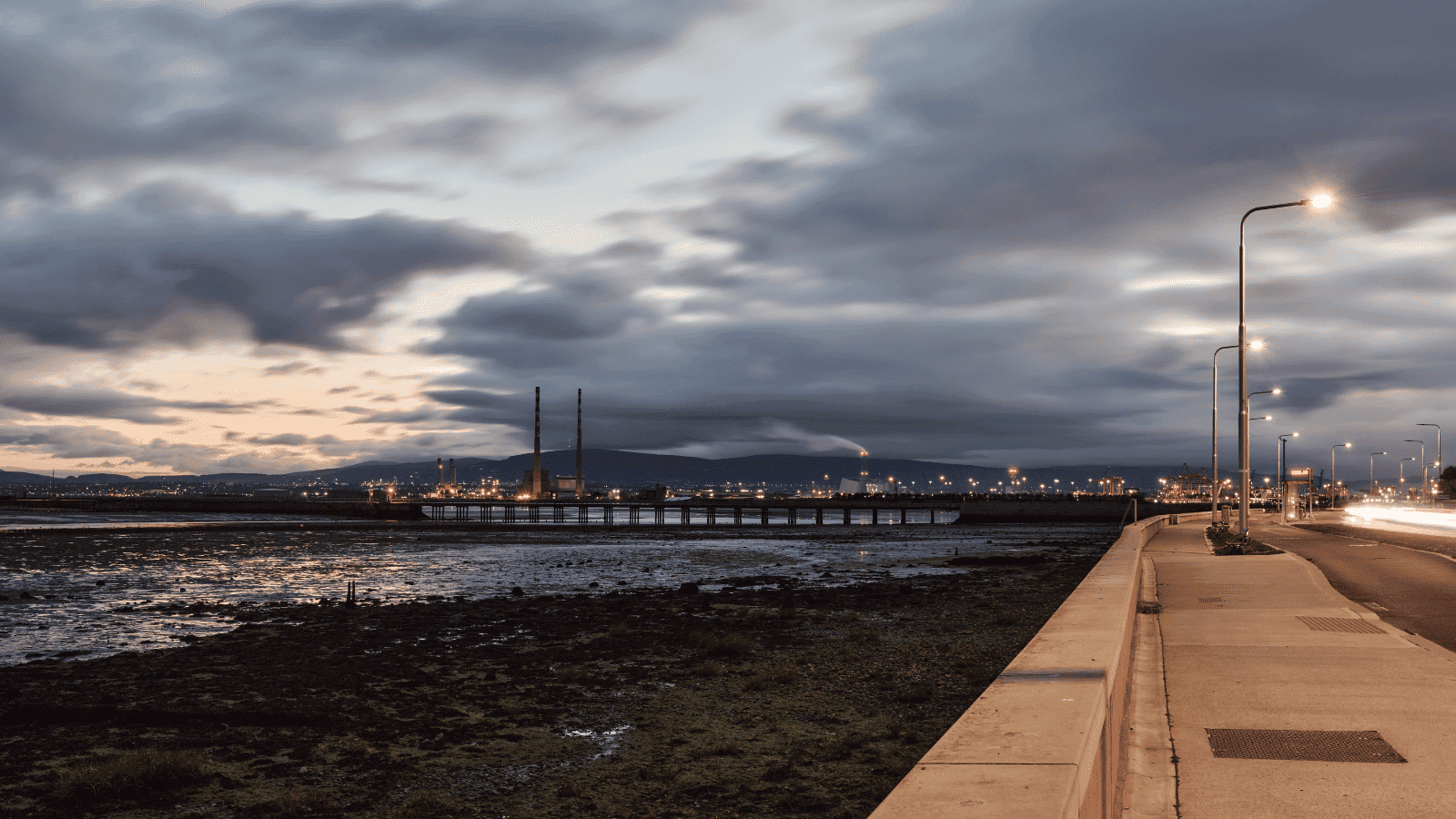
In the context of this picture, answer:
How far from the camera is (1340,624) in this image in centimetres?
1323

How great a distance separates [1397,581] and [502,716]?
18935mm

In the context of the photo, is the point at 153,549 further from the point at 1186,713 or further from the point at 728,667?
the point at 1186,713

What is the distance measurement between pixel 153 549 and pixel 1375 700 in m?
57.8

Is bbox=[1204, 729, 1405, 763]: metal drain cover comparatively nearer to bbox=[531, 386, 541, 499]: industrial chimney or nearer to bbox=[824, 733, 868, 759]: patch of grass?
bbox=[824, 733, 868, 759]: patch of grass

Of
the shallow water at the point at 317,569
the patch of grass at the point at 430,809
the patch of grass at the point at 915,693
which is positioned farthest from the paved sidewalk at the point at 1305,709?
the shallow water at the point at 317,569

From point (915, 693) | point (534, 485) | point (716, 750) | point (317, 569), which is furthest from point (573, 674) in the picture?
point (534, 485)

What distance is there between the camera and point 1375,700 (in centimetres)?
848

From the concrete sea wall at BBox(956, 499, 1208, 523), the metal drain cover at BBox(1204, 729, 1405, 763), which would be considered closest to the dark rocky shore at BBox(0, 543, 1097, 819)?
the metal drain cover at BBox(1204, 729, 1405, 763)

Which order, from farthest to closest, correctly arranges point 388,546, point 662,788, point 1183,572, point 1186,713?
1. point 388,546
2. point 1183,572
3. point 662,788
4. point 1186,713

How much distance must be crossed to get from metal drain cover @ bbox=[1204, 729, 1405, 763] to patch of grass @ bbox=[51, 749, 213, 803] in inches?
372

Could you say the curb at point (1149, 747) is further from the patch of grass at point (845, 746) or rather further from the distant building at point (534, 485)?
the distant building at point (534, 485)

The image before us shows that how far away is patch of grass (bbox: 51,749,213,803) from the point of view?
29.6 ft

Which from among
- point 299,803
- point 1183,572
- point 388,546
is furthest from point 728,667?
point 388,546

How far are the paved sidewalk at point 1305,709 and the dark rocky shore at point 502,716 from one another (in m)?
2.86
